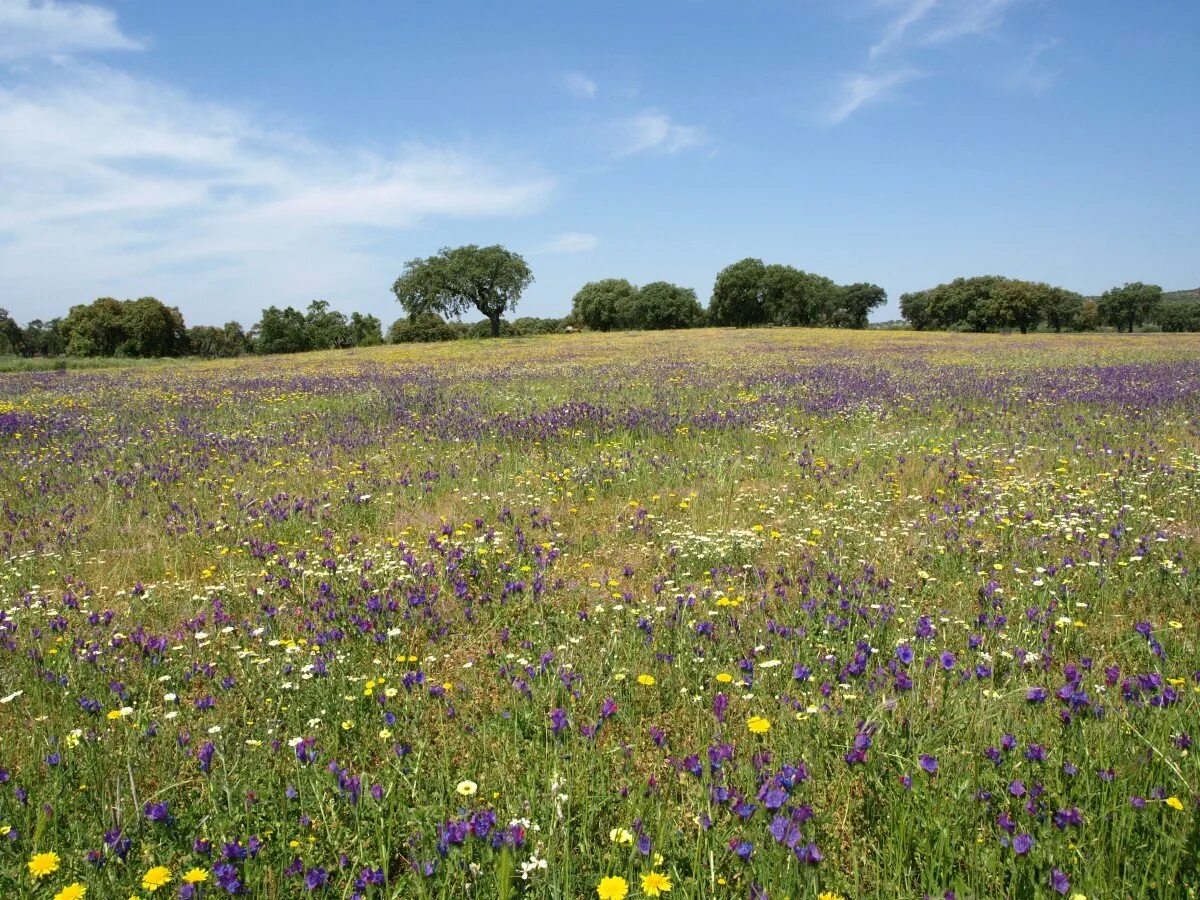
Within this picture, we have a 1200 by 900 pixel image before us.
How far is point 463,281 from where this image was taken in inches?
2532

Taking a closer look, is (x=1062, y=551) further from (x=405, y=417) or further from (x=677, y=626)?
(x=405, y=417)

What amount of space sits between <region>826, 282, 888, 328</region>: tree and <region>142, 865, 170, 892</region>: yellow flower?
125m

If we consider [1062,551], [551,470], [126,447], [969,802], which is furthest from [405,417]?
[969,802]

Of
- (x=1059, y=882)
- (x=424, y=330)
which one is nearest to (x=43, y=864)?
(x=1059, y=882)

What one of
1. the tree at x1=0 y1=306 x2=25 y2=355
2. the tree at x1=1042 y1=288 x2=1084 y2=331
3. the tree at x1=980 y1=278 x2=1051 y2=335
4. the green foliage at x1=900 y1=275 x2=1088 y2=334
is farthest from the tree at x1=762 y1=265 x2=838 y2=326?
the tree at x1=0 y1=306 x2=25 y2=355

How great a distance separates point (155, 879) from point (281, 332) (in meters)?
101

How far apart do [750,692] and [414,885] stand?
1.56 meters

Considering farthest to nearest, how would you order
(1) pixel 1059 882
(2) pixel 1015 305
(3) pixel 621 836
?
(2) pixel 1015 305
(3) pixel 621 836
(1) pixel 1059 882

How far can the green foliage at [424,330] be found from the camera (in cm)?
6431

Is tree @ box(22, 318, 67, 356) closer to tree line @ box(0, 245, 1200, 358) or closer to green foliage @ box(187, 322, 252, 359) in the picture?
tree line @ box(0, 245, 1200, 358)

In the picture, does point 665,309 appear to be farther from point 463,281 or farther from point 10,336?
point 10,336

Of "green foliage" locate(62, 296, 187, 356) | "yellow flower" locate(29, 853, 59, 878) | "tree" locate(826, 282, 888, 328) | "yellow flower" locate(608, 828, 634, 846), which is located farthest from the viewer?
"tree" locate(826, 282, 888, 328)

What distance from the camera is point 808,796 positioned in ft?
8.20

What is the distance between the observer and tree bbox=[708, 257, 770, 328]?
8756cm
